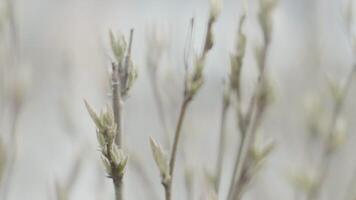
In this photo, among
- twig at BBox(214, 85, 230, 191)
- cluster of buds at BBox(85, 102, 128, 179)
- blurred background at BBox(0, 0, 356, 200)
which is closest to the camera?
cluster of buds at BBox(85, 102, 128, 179)

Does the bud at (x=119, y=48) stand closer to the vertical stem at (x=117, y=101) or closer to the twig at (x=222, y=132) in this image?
the vertical stem at (x=117, y=101)

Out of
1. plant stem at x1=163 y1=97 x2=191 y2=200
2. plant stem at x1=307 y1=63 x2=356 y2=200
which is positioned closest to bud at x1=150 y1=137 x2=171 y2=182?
plant stem at x1=163 y1=97 x2=191 y2=200

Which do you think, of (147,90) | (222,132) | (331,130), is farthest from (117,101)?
(147,90)

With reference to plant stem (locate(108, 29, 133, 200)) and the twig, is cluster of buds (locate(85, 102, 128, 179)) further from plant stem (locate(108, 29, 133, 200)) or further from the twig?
the twig

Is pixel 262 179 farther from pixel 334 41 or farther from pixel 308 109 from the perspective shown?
pixel 334 41

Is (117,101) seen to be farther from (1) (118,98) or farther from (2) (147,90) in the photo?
(2) (147,90)

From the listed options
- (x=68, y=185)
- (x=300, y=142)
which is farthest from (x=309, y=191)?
(x=300, y=142)
